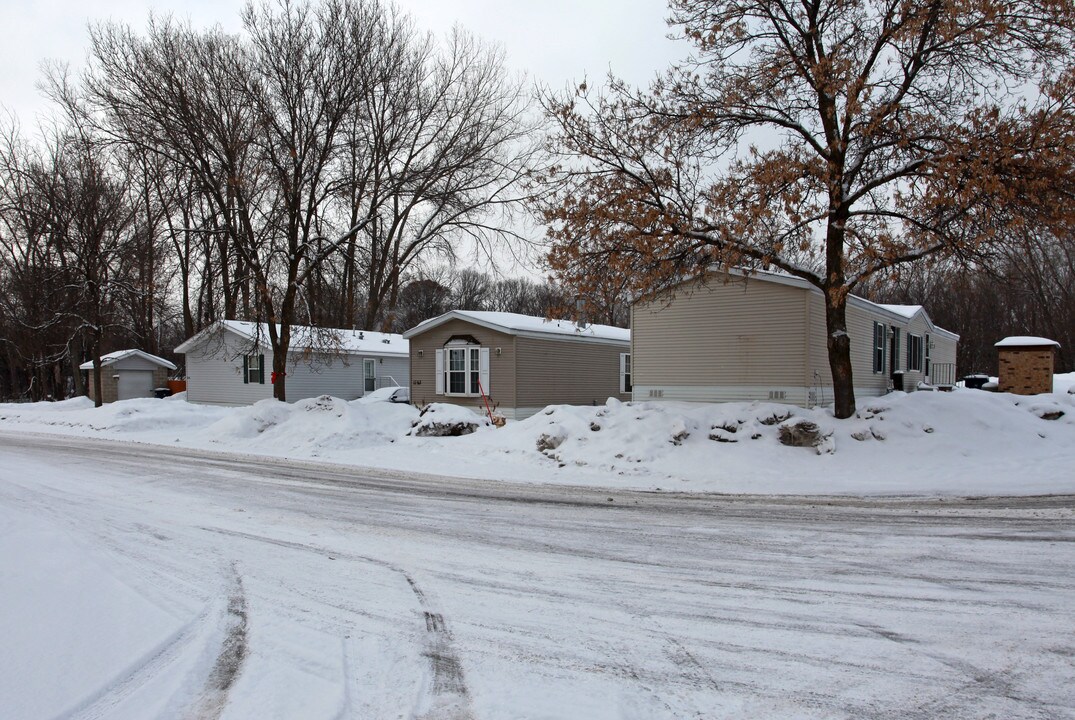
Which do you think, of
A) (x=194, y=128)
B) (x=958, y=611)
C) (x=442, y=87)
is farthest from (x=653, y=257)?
(x=442, y=87)

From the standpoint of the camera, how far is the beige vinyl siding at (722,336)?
16.9 meters

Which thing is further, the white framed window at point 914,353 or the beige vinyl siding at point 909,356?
the white framed window at point 914,353

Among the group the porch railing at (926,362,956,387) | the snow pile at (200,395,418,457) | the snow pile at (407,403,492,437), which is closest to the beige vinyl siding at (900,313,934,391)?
the porch railing at (926,362,956,387)

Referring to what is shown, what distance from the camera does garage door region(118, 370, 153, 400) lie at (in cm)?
3291

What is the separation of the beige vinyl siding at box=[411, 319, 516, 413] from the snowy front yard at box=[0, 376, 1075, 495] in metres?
5.51

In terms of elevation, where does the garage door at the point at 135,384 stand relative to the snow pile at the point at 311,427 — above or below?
above

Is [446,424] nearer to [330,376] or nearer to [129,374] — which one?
[330,376]

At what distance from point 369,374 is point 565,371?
10.4 m

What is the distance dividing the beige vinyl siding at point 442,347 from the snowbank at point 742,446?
5.47 m

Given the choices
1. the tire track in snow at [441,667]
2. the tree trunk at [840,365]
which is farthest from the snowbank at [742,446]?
the tire track in snow at [441,667]

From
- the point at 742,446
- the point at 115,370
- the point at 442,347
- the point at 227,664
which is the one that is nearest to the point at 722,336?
the point at 742,446

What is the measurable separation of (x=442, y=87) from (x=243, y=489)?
2151 cm

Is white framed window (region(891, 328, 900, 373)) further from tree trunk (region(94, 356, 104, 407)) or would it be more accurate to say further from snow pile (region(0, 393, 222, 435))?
tree trunk (region(94, 356, 104, 407))

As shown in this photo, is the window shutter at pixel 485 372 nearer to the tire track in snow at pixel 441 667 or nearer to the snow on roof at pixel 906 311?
the snow on roof at pixel 906 311
